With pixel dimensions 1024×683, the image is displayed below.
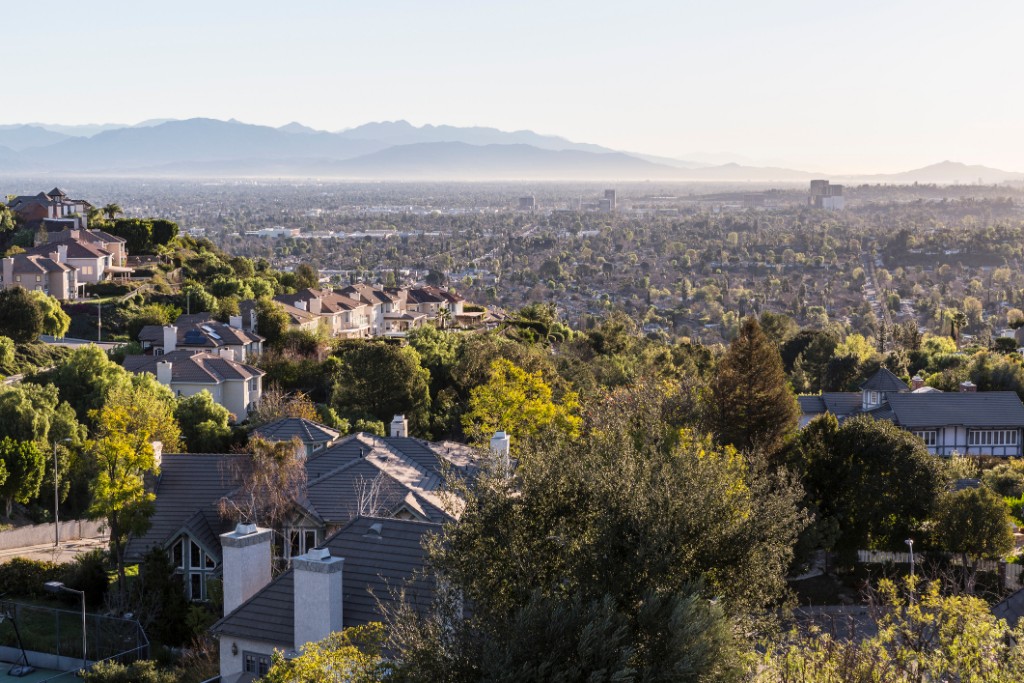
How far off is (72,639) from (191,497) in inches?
167

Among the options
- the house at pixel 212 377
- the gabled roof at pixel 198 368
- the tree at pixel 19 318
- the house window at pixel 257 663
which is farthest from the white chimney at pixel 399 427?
the tree at pixel 19 318

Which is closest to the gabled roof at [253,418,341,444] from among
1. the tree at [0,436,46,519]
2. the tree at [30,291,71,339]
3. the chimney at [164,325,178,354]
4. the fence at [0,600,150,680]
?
the tree at [0,436,46,519]

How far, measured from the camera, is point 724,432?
1486 inches

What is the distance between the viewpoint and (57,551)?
105 ft

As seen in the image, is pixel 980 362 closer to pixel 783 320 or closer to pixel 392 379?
pixel 783 320

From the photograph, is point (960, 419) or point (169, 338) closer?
point (960, 419)

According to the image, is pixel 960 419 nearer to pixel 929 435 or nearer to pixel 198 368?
pixel 929 435

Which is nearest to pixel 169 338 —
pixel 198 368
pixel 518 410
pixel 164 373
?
pixel 198 368

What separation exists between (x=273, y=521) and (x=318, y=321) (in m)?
41.2

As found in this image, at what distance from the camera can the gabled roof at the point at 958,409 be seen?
163ft

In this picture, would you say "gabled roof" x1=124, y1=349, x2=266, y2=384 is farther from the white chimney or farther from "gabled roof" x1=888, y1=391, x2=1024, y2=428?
"gabled roof" x1=888, y1=391, x2=1024, y2=428

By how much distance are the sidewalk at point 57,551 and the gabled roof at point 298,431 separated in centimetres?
502

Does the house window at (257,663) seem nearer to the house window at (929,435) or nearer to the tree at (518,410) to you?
the tree at (518,410)

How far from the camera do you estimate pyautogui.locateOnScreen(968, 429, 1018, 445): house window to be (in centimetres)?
5031
